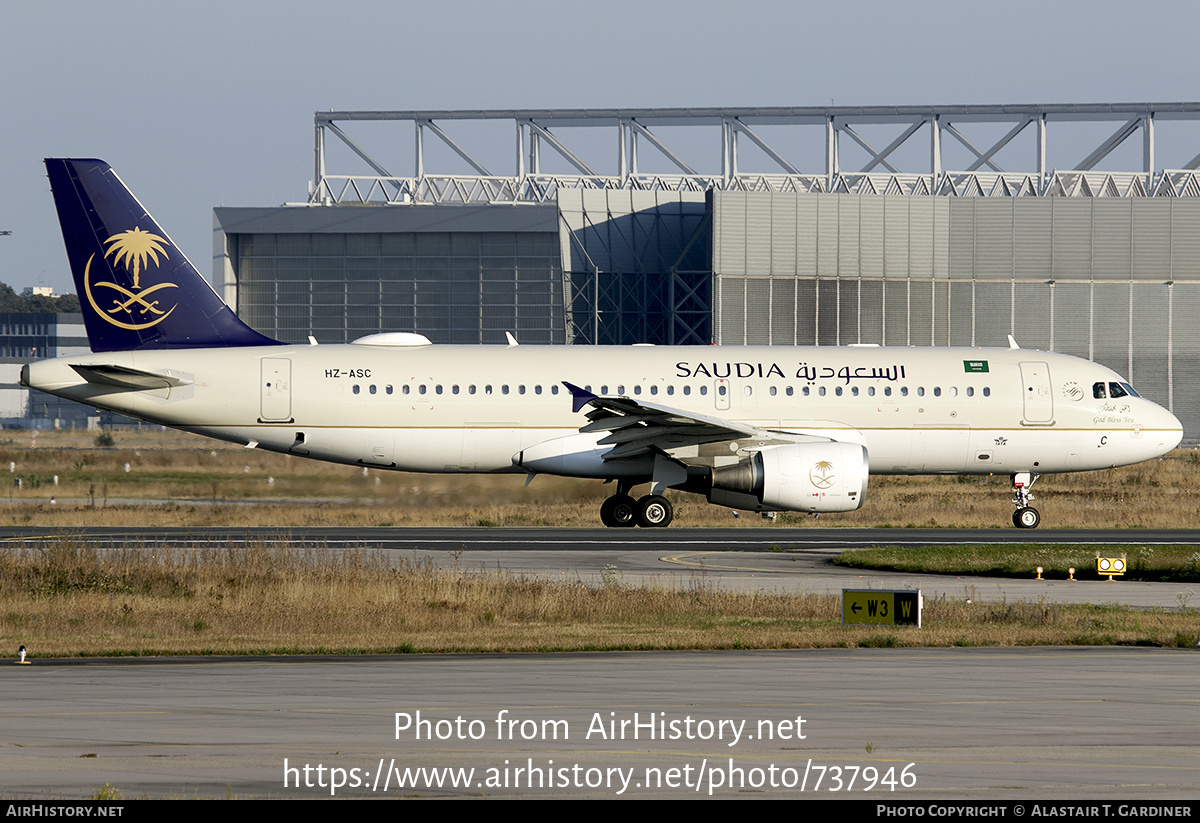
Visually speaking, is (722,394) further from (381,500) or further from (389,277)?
(389,277)

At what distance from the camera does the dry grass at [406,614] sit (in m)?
16.3

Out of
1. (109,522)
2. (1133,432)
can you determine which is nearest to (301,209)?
(109,522)

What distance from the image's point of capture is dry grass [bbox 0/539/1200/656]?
16312 mm

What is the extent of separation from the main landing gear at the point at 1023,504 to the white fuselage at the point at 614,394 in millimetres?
329

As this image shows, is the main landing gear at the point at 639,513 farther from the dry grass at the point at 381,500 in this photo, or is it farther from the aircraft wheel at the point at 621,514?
the dry grass at the point at 381,500

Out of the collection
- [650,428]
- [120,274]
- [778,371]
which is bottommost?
[650,428]

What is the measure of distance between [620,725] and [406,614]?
8470 millimetres

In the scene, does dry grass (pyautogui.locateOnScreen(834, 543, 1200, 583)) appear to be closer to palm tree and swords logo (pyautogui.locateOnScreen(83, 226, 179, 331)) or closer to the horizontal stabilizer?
the horizontal stabilizer

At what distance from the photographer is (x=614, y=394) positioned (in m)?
33.1

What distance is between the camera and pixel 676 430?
31.4m

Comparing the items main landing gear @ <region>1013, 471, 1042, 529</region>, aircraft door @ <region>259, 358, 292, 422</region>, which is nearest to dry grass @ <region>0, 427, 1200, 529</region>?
main landing gear @ <region>1013, 471, 1042, 529</region>

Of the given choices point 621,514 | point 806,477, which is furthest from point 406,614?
point 621,514
